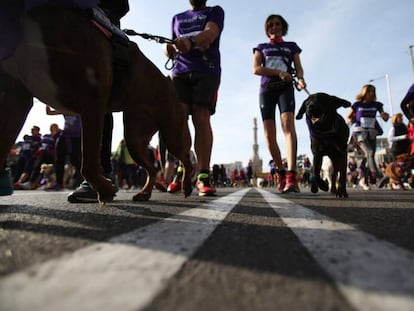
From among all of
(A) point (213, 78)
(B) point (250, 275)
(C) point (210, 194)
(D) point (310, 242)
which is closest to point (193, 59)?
(A) point (213, 78)

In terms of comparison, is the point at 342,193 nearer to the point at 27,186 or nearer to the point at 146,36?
the point at 146,36

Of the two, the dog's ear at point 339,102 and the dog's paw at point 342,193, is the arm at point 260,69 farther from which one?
the dog's paw at point 342,193

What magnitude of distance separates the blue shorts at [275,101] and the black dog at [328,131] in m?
0.68

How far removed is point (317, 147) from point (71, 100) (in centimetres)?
323

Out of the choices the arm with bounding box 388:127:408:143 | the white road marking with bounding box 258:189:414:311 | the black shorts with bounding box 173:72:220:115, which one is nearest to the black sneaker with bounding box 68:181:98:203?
the black shorts with bounding box 173:72:220:115

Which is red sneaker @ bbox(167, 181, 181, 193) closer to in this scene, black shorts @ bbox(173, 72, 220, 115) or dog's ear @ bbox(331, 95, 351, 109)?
black shorts @ bbox(173, 72, 220, 115)

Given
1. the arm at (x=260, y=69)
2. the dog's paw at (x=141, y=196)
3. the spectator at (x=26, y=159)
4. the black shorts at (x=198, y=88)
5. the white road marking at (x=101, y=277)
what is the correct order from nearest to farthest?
the white road marking at (x=101, y=277) < the dog's paw at (x=141, y=196) < the black shorts at (x=198, y=88) < the arm at (x=260, y=69) < the spectator at (x=26, y=159)

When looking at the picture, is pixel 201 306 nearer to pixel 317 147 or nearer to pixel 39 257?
pixel 39 257

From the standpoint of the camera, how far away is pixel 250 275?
71 centimetres

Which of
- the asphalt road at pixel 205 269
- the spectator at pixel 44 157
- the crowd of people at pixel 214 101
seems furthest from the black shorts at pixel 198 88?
the spectator at pixel 44 157

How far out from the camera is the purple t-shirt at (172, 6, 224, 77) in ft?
13.5

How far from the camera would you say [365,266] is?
745mm

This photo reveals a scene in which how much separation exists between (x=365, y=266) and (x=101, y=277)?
585 millimetres

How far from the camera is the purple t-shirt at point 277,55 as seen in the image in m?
5.33
